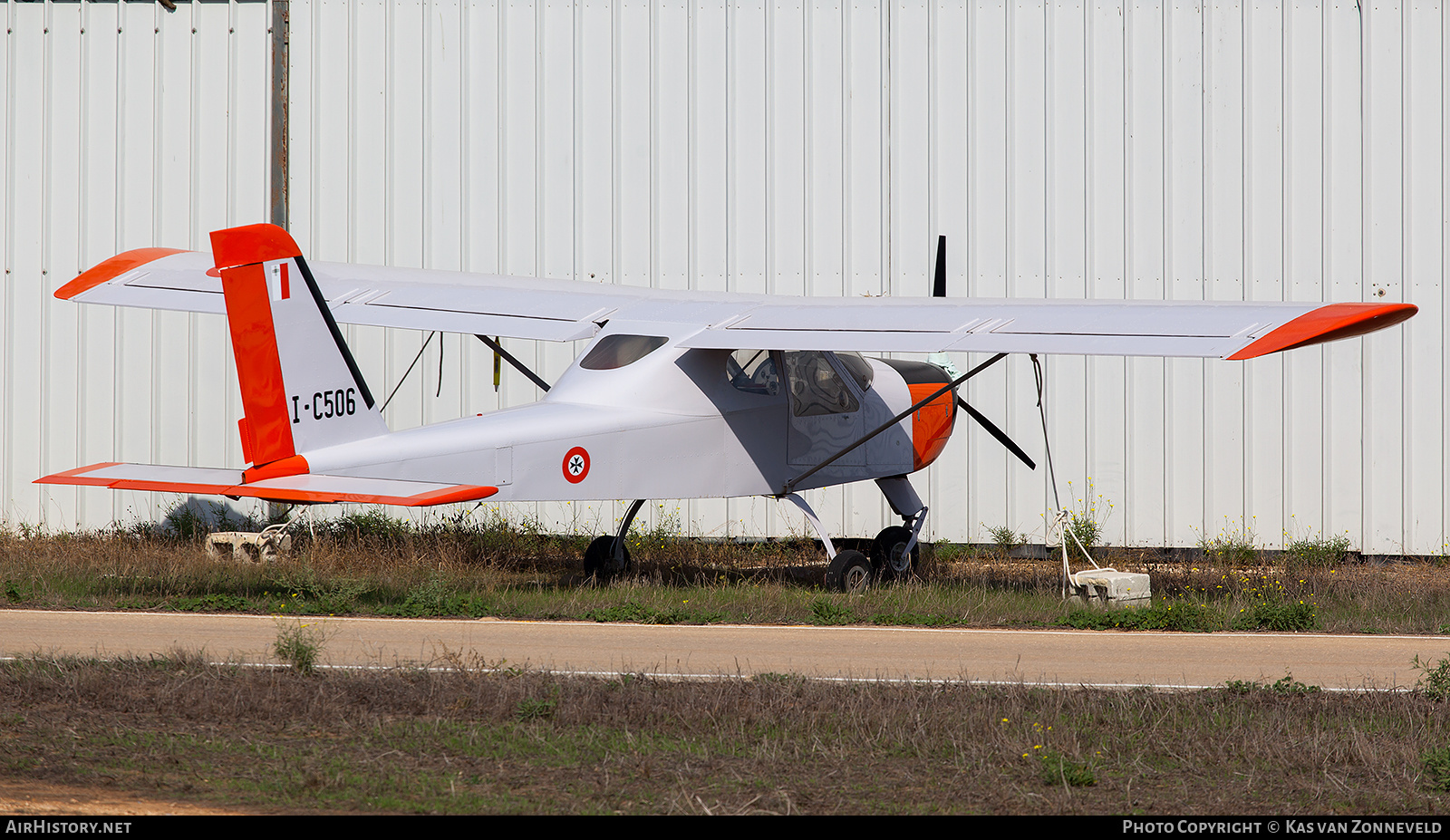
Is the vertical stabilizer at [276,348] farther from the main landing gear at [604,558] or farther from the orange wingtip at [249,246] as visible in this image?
the main landing gear at [604,558]

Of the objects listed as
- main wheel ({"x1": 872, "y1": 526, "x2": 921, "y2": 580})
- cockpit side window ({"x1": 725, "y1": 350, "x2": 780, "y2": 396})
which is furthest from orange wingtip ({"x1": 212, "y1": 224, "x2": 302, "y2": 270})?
main wheel ({"x1": 872, "y1": 526, "x2": 921, "y2": 580})

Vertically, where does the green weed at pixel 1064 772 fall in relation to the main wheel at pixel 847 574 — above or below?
below

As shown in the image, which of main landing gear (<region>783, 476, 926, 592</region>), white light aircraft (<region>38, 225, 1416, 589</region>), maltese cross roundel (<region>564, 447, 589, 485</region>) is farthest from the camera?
main landing gear (<region>783, 476, 926, 592</region>)

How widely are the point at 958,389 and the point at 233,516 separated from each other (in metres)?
8.92

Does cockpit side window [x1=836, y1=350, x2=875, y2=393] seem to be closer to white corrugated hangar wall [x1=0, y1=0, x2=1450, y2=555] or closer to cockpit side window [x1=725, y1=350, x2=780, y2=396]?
cockpit side window [x1=725, y1=350, x2=780, y2=396]

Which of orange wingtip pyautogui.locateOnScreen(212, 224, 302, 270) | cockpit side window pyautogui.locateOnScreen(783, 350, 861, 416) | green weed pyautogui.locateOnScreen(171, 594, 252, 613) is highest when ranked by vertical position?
orange wingtip pyautogui.locateOnScreen(212, 224, 302, 270)

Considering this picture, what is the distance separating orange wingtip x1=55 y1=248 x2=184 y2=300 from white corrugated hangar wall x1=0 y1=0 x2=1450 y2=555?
9.65ft

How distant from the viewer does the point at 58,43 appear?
17125 mm

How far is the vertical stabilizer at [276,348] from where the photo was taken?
32.6 ft

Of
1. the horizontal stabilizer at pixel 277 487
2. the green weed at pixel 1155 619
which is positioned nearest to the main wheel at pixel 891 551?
the green weed at pixel 1155 619

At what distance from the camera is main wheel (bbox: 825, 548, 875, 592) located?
12555 millimetres

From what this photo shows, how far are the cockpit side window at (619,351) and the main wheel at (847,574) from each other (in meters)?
2.54

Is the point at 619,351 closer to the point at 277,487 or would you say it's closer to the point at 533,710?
the point at 277,487

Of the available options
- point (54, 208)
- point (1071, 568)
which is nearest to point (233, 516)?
point (54, 208)
